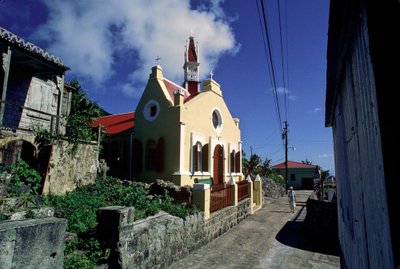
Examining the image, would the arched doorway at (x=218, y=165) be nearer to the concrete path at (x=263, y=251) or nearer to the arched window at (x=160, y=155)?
the arched window at (x=160, y=155)

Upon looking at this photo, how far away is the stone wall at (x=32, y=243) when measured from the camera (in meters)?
2.85

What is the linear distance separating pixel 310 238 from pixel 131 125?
11958mm

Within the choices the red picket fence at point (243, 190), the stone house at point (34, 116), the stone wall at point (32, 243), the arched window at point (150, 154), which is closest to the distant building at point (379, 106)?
the stone wall at point (32, 243)

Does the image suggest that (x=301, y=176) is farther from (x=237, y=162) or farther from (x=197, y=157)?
(x=197, y=157)

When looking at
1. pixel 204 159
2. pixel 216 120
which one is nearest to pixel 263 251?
pixel 204 159

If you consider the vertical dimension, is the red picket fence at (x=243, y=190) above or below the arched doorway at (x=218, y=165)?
below

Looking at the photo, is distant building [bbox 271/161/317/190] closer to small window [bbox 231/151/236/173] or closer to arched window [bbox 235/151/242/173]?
arched window [bbox 235/151/242/173]

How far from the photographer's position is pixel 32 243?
3107 millimetres

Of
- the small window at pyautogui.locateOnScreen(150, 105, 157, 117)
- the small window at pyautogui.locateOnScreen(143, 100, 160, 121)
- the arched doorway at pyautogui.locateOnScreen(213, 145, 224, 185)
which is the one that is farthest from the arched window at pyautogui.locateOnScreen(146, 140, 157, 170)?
the arched doorway at pyautogui.locateOnScreen(213, 145, 224, 185)

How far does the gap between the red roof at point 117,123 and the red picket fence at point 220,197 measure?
768cm

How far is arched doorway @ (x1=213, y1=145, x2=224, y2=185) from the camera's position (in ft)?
51.1

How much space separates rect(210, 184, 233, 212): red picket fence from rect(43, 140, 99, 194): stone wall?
4.81 meters

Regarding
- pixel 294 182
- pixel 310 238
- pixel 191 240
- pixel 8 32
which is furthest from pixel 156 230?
pixel 294 182

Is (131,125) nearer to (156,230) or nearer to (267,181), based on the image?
(156,230)
